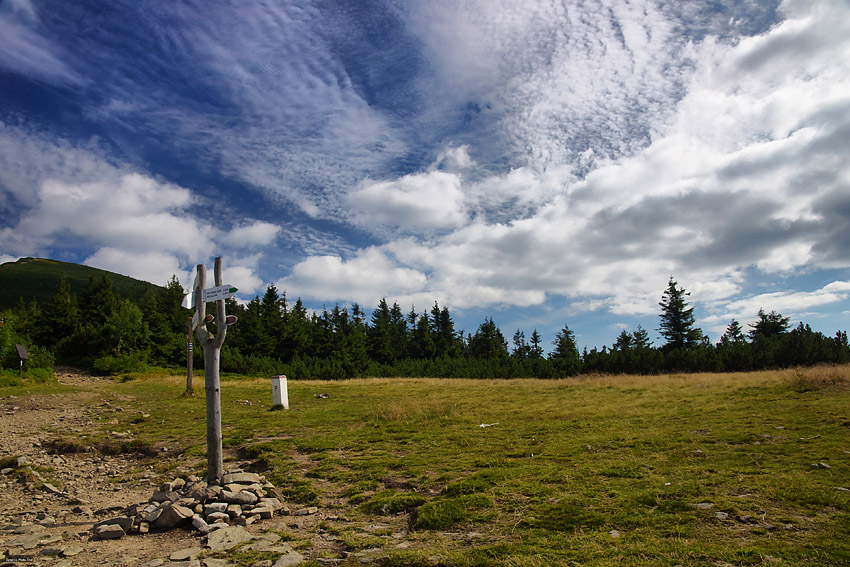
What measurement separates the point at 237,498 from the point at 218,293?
344 cm

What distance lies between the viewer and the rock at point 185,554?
5075mm

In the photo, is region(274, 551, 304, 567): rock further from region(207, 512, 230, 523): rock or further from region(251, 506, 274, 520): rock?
region(207, 512, 230, 523): rock

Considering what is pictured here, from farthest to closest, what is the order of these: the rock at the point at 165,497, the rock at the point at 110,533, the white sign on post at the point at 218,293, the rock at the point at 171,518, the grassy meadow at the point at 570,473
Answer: the white sign on post at the point at 218,293, the rock at the point at 165,497, the rock at the point at 171,518, the rock at the point at 110,533, the grassy meadow at the point at 570,473

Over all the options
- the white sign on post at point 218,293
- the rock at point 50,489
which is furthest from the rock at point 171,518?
the rock at point 50,489

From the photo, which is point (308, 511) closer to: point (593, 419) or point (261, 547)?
point (261, 547)

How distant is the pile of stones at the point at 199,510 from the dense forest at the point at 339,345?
35956mm

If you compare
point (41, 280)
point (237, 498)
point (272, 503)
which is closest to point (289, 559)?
point (272, 503)

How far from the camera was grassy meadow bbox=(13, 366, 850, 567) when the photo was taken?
4.70 metres

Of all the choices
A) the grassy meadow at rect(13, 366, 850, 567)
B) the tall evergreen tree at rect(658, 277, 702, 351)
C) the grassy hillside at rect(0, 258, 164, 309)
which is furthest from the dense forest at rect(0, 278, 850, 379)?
the grassy hillside at rect(0, 258, 164, 309)

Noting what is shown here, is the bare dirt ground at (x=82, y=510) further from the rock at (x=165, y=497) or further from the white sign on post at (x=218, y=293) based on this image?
the white sign on post at (x=218, y=293)

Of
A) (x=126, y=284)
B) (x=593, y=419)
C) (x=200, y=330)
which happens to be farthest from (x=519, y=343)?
(x=126, y=284)

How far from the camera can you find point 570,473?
7410mm

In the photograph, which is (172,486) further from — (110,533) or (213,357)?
(213,357)

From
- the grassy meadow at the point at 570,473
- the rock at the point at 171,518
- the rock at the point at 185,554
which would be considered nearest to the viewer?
the grassy meadow at the point at 570,473
